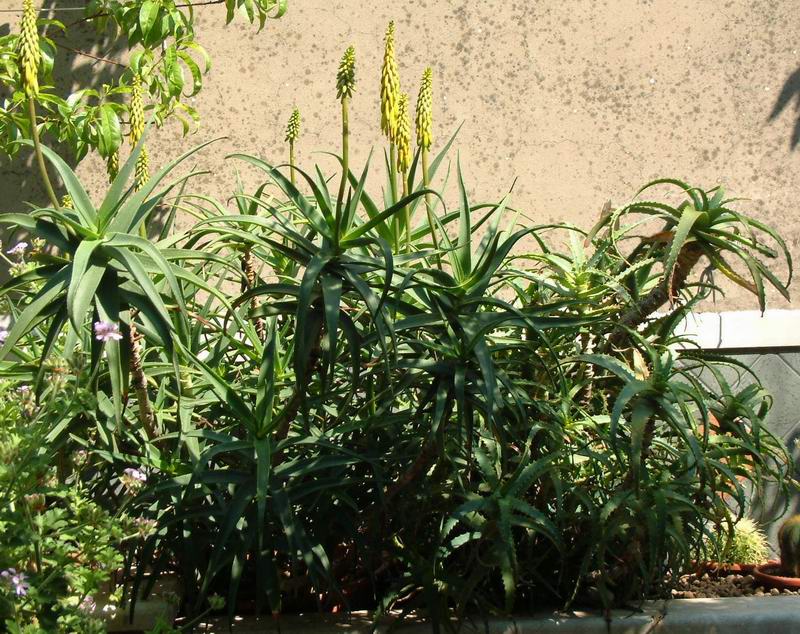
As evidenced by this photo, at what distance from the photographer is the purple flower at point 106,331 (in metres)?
2.34

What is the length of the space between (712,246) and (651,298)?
0.23 m

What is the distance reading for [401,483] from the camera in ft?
9.20

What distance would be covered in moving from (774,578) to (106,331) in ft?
7.87

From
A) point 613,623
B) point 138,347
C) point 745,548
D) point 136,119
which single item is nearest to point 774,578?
point 745,548

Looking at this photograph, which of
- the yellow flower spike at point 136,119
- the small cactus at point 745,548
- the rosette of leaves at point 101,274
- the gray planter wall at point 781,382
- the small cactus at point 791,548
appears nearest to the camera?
the rosette of leaves at point 101,274

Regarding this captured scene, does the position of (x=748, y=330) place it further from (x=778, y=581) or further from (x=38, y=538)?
(x=38, y=538)

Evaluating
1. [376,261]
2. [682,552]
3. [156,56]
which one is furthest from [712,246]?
[156,56]

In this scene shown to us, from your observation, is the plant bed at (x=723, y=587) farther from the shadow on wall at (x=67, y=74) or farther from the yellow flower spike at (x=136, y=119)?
the shadow on wall at (x=67, y=74)

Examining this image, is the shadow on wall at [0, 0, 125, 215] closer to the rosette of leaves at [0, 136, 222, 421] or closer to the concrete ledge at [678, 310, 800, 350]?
the rosette of leaves at [0, 136, 222, 421]

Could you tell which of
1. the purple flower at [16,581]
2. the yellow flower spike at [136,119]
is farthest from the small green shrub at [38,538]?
the yellow flower spike at [136,119]

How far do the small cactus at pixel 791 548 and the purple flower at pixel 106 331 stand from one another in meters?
2.41

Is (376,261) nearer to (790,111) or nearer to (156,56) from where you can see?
(156,56)

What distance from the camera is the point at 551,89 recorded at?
4.59 meters

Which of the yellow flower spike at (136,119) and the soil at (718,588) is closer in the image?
the yellow flower spike at (136,119)
